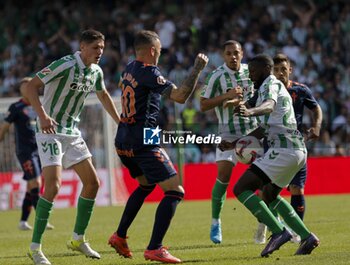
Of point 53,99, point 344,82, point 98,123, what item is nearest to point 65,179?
point 98,123

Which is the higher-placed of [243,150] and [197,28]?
[197,28]

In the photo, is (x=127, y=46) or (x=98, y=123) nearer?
(x=98, y=123)

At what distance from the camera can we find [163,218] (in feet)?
31.2

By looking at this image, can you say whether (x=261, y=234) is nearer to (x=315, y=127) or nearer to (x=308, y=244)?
(x=315, y=127)

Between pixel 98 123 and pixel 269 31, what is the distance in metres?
6.65

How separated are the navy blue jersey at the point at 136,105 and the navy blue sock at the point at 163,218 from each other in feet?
2.10

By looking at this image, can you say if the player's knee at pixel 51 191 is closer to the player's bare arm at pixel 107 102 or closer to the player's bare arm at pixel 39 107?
the player's bare arm at pixel 39 107

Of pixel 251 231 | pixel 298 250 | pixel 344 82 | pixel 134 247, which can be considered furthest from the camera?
pixel 344 82

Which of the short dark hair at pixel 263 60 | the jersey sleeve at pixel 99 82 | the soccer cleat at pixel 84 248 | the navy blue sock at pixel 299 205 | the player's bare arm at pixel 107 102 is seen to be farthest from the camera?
the navy blue sock at pixel 299 205

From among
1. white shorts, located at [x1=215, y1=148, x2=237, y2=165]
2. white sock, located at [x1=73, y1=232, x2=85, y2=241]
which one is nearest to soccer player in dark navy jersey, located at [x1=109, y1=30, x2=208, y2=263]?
white sock, located at [x1=73, y1=232, x2=85, y2=241]

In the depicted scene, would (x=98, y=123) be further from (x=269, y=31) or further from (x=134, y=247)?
(x=134, y=247)

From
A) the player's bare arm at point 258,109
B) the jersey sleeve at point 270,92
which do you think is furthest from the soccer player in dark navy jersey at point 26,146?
the player's bare arm at point 258,109

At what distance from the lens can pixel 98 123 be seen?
23.7 metres

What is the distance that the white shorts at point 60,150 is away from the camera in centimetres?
1022
